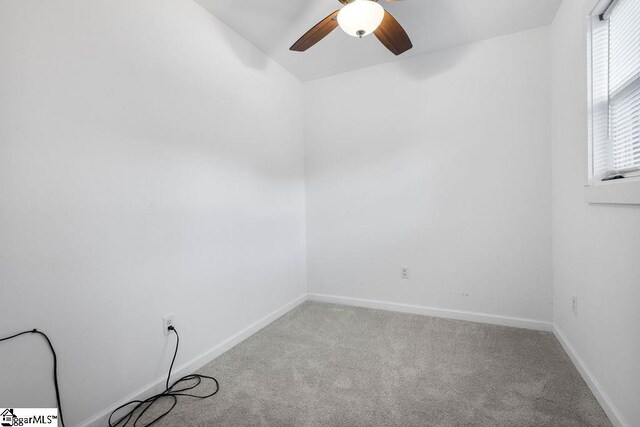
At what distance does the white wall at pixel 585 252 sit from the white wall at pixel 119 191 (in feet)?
7.22

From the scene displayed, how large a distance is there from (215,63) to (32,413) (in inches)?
83.8

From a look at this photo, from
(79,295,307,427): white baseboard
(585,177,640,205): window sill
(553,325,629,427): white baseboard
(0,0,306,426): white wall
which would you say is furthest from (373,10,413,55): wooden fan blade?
(79,295,307,427): white baseboard

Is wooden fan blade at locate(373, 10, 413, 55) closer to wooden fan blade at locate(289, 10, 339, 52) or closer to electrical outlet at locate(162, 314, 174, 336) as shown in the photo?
wooden fan blade at locate(289, 10, 339, 52)

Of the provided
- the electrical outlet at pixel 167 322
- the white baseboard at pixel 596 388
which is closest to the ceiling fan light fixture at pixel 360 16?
the electrical outlet at pixel 167 322

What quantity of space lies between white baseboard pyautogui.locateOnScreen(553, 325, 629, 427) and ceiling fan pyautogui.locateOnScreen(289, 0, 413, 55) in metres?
2.15

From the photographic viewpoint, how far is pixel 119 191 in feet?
5.11

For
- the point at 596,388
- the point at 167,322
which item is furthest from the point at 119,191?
the point at 596,388

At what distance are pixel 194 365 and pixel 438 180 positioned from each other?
238 cm

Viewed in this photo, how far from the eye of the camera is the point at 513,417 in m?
1.46

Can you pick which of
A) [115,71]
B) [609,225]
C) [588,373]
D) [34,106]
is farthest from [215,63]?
[588,373]

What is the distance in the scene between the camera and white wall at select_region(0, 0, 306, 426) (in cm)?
122

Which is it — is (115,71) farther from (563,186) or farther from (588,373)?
(588,373)

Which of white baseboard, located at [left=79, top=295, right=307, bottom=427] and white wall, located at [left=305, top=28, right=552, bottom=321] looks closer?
white baseboard, located at [left=79, top=295, right=307, bottom=427]

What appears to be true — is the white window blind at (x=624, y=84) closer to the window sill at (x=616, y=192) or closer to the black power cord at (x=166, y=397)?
the window sill at (x=616, y=192)
